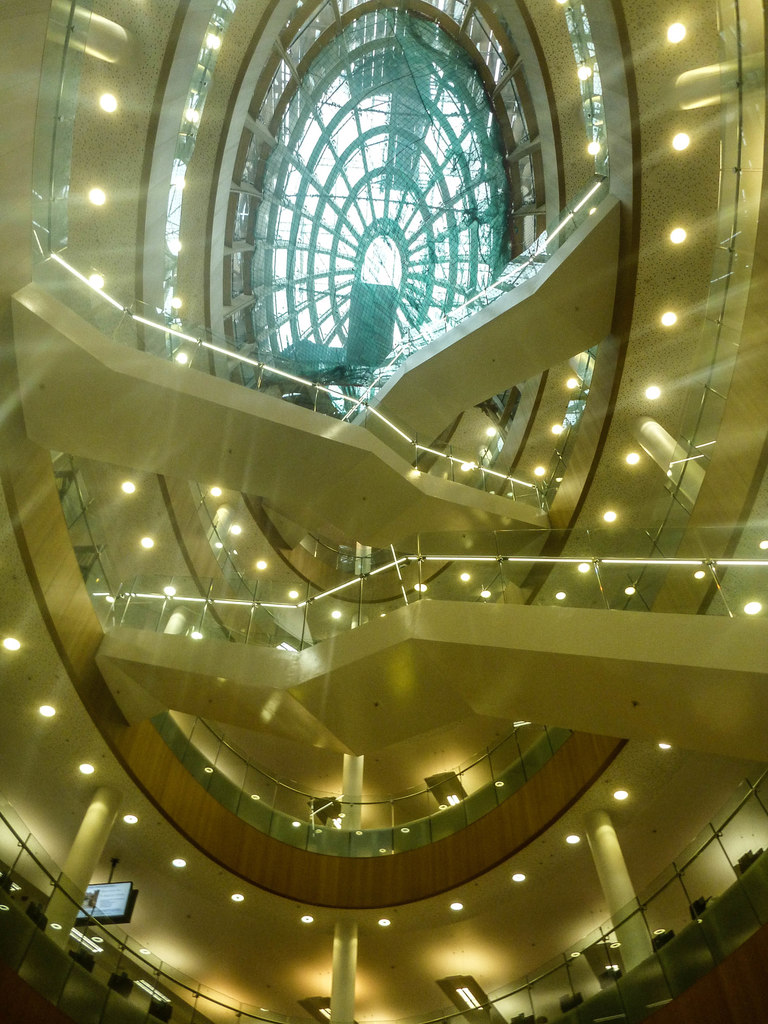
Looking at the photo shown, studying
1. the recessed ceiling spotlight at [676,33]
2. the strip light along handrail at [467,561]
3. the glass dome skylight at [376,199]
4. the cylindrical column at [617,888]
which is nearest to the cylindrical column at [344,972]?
the cylindrical column at [617,888]

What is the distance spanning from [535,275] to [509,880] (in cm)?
1159

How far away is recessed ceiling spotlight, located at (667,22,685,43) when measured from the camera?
11.3m

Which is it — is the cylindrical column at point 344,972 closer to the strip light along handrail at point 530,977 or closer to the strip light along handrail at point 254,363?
the strip light along handrail at point 530,977

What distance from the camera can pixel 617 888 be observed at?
1111 centimetres

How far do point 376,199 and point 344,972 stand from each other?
1058 inches

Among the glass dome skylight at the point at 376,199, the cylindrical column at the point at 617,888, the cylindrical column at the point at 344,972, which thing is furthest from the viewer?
the glass dome skylight at the point at 376,199

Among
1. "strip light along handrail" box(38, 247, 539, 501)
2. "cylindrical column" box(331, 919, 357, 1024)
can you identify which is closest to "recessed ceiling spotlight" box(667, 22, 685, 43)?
"strip light along handrail" box(38, 247, 539, 501)

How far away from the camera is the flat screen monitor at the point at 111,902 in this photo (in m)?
11.4

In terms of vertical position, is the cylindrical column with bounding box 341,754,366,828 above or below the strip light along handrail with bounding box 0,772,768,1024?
above

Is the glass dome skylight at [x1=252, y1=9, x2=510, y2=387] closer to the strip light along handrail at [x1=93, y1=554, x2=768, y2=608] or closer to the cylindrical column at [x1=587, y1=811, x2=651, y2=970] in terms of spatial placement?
the strip light along handrail at [x1=93, y1=554, x2=768, y2=608]

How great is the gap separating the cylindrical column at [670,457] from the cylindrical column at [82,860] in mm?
9921

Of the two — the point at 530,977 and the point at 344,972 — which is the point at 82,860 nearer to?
the point at 344,972

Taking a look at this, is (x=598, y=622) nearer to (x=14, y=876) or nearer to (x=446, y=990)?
(x=14, y=876)

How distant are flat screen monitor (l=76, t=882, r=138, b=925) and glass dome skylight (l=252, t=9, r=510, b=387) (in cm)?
1576
